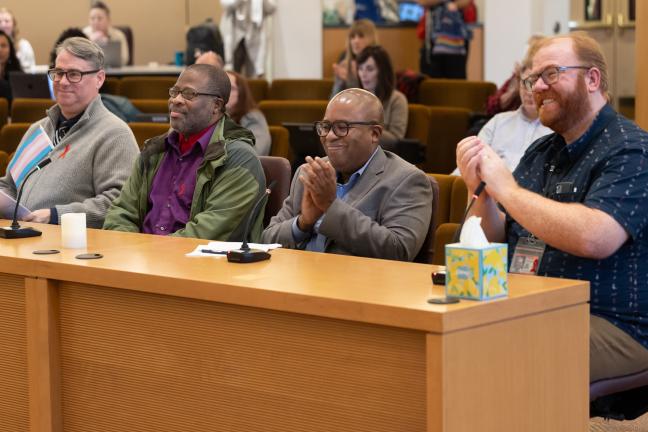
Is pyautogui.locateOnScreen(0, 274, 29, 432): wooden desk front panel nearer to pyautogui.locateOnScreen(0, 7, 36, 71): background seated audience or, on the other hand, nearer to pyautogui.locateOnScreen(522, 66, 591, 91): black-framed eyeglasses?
pyautogui.locateOnScreen(522, 66, 591, 91): black-framed eyeglasses

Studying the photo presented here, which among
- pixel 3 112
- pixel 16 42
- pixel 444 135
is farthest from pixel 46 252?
pixel 16 42

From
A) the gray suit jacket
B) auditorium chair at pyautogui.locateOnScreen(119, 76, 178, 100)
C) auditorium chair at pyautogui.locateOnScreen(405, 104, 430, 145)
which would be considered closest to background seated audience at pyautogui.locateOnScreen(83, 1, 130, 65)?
auditorium chair at pyautogui.locateOnScreen(119, 76, 178, 100)

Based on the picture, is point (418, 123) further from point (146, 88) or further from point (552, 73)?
point (552, 73)

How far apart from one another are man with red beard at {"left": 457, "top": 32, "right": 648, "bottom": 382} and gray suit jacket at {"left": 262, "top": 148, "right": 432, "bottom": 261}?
1.02 feet

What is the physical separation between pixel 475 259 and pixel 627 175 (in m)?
0.75

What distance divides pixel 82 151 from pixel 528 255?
1.80 meters

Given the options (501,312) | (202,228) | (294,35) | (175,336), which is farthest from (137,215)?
(294,35)

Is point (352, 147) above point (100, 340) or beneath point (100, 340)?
above

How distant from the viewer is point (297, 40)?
9.85m

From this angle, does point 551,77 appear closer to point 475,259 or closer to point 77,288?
point 475,259

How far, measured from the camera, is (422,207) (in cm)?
319

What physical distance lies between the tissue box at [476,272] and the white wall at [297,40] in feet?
25.8

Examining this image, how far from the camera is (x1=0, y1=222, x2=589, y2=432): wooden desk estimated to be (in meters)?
2.00

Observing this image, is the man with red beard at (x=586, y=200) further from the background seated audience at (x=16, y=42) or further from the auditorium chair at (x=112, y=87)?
the background seated audience at (x=16, y=42)
